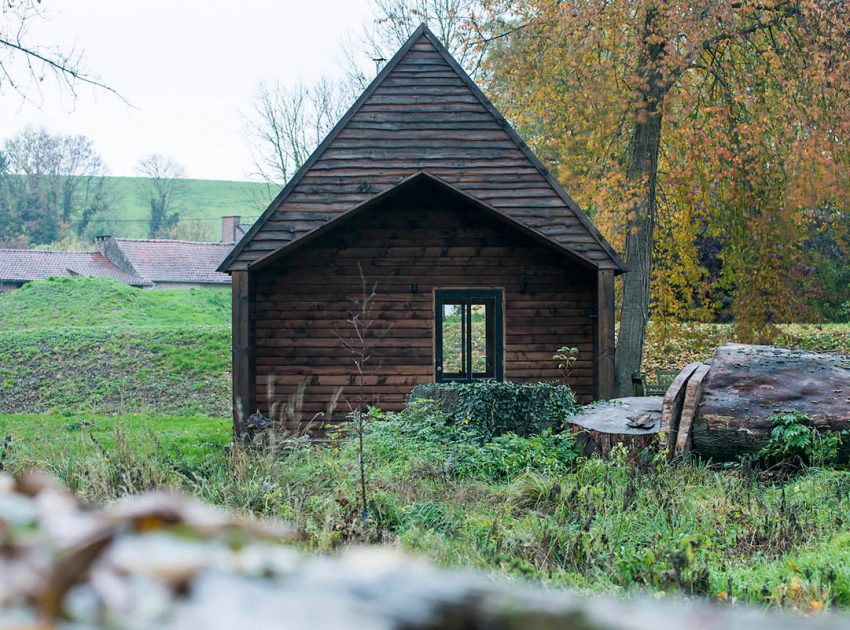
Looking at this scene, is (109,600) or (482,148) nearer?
(109,600)

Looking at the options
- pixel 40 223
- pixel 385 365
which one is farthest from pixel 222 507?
pixel 40 223

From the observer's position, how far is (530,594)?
75 centimetres

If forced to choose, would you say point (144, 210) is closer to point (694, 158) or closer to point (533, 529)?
point (694, 158)

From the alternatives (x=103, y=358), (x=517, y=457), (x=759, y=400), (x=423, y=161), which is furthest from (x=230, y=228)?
(x=759, y=400)

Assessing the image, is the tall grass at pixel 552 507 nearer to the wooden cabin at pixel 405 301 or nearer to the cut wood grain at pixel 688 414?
the cut wood grain at pixel 688 414

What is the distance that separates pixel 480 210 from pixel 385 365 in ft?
9.79

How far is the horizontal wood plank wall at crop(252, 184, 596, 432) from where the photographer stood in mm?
14906

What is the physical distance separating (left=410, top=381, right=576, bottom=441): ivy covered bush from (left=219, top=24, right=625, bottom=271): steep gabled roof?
8.98 feet

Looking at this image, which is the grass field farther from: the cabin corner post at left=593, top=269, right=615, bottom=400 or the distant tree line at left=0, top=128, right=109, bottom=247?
the distant tree line at left=0, top=128, right=109, bottom=247

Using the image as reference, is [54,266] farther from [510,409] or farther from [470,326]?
[510,409]

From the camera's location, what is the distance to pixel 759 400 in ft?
32.6

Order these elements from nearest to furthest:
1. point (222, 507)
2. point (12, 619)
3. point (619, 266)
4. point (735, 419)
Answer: point (12, 619)
point (222, 507)
point (735, 419)
point (619, 266)

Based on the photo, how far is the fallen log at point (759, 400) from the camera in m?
9.76

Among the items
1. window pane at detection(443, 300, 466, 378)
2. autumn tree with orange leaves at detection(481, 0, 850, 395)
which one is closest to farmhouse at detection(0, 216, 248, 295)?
window pane at detection(443, 300, 466, 378)
